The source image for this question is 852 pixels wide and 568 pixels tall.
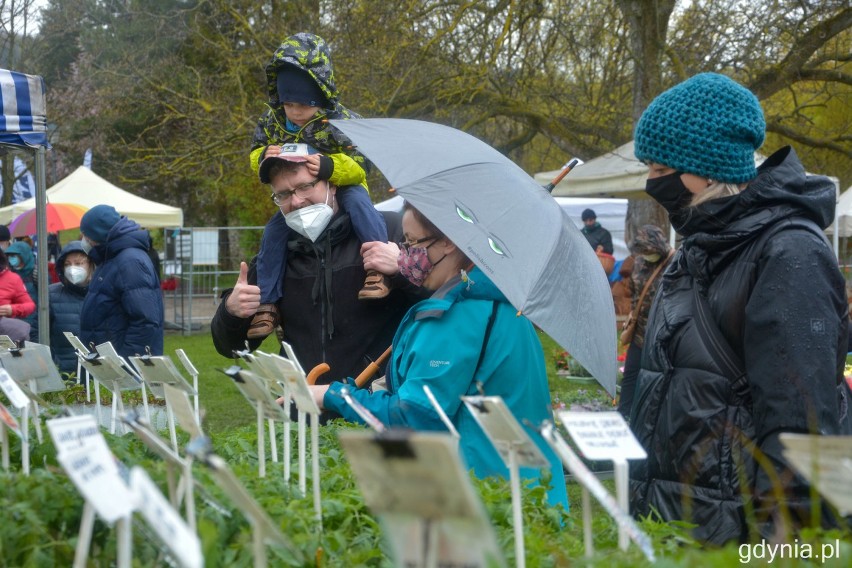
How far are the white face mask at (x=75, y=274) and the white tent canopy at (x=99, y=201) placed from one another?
22.9ft

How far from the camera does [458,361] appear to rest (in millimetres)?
2812

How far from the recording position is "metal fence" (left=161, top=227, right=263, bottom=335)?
703 inches

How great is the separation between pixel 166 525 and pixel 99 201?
14843 mm

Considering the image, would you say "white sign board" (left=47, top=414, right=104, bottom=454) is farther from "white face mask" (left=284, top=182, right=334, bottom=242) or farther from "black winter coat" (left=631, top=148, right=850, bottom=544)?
"white face mask" (left=284, top=182, right=334, bottom=242)

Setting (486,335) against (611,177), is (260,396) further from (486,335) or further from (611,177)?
(611,177)

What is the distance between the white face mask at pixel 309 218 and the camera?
374 centimetres

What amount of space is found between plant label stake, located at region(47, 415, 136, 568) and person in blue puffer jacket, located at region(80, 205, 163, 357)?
5076mm

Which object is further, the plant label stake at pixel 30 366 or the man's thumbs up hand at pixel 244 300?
the man's thumbs up hand at pixel 244 300

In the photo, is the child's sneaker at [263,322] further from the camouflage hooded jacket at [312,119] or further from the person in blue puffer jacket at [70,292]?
the person in blue puffer jacket at [70,292]

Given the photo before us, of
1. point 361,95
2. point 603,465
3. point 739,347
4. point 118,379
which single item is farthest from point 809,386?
point 361,95

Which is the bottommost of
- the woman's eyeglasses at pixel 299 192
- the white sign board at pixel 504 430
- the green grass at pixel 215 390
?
the green grass at pixel 215 390

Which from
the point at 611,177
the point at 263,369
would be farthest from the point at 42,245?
the point at 611,177

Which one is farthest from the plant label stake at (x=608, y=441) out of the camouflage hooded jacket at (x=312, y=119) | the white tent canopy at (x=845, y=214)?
the white tent canopy at (x=845, y=214)

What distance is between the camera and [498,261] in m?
2.86
